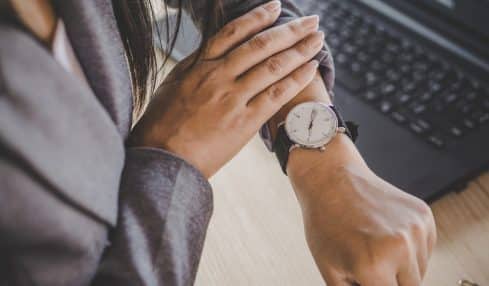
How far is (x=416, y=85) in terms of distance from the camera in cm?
67

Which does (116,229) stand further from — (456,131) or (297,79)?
(456,131)

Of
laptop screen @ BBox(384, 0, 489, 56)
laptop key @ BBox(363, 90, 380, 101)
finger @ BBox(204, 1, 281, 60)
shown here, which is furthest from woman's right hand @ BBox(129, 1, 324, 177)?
laptop screen @ BBox(384, 0, 489, 56)

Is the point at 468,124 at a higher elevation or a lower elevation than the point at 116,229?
lower

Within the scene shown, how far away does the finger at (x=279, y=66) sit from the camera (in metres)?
0.57

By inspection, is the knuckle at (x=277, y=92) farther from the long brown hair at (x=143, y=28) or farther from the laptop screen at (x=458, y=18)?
the laptop screen at (x=458, y=18)

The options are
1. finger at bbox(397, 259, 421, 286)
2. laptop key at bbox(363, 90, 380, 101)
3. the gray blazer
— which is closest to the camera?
the gray blazer

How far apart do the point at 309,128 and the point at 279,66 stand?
74 millimetres

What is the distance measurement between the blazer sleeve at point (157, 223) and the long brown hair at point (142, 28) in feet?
0.47

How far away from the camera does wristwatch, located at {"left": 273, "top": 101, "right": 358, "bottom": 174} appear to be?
1.87 ft

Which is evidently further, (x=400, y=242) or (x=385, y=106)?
(x=385, y=106)

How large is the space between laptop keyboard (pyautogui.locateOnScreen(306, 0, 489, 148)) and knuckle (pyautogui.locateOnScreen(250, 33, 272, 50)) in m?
0.16

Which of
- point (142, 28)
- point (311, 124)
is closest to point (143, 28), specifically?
point (142, 28)

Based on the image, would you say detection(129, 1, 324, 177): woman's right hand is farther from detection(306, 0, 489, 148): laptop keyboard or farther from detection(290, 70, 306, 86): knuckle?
detection(306, 0, 489, 148): laptop keyboard

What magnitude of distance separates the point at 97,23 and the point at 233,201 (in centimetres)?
28
